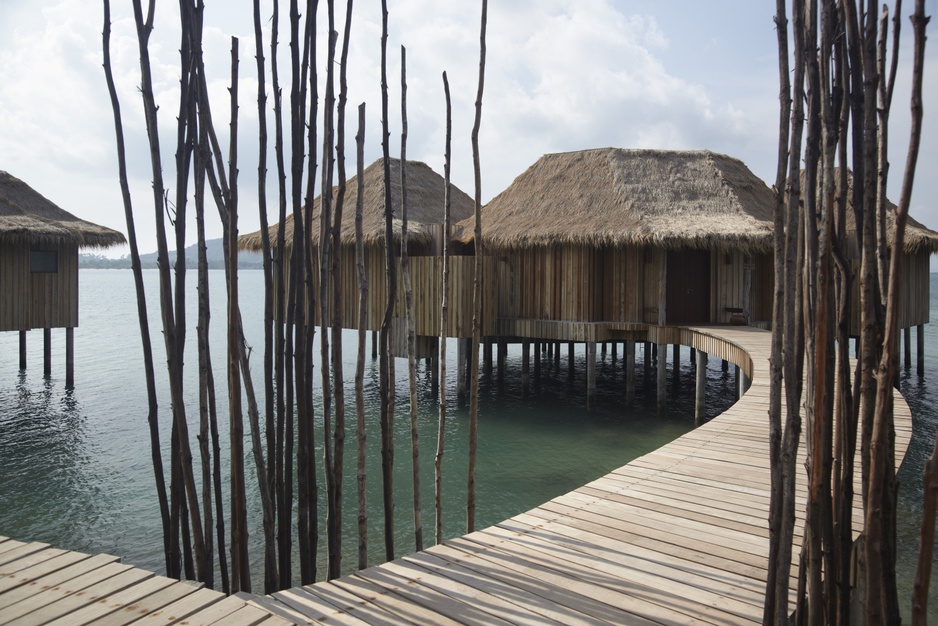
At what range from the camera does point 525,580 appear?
3135 mm

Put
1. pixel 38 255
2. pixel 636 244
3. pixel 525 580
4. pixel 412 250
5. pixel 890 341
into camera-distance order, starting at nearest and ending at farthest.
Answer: pixel 890 341
pixel 525 580
pixel 636 244
pixel 38 255
pixel 412 250

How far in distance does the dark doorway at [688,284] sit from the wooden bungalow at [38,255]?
12413mm

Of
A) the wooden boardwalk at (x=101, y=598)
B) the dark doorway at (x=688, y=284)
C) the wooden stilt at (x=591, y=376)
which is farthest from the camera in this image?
the dark doorway at (x=688, y=284)

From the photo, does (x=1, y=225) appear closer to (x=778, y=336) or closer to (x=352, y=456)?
(x=352, y=456)

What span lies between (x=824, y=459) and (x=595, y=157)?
1469 cm

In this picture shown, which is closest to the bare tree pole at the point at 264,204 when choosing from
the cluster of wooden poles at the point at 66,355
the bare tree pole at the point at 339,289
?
the bare tree pole at the point at 339,289

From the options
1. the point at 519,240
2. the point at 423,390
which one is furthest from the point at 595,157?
the point at 423,390

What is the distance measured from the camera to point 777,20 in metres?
2.15

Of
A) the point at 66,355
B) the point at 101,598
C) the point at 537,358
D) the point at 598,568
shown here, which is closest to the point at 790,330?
the point at 598,568

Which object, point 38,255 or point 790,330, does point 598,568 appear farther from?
point 38,255

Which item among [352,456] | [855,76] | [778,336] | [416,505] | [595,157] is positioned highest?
[595,157]

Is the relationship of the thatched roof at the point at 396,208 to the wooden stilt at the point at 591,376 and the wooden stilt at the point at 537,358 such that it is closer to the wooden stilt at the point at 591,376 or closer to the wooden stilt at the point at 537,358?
the wooden stilt at the point at 537,358

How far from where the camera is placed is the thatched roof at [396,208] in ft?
46.8

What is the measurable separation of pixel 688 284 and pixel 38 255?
13447 millimetres
